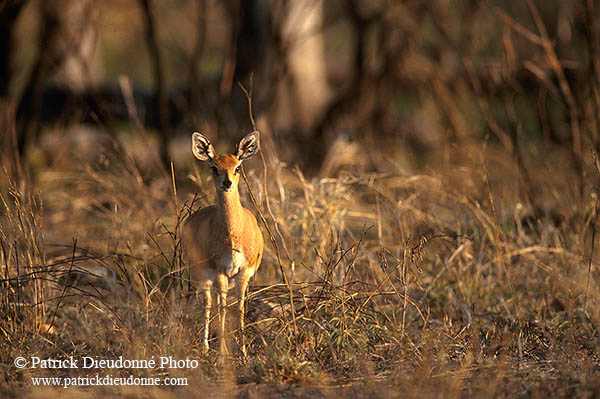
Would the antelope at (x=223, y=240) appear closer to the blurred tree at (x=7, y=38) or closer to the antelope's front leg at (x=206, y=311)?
the antelope's front leg at (x=206, y=311)

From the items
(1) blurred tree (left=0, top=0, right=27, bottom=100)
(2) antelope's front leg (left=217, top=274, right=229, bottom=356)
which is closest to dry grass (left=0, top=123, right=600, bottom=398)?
(2) antelope's front leg (left=217, top=274, right=229, bottom=356)

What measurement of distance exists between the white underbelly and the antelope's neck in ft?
0.15

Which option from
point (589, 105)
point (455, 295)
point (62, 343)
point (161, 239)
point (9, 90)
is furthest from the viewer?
point (9, 90)

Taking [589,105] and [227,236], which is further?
[589,105]

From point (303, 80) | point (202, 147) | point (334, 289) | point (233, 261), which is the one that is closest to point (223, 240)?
point (233, 261)

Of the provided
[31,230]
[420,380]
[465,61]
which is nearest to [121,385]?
[31,230]

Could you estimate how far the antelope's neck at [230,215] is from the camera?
3.79 meters

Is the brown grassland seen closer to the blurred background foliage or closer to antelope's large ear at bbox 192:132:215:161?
the blurred background foliage

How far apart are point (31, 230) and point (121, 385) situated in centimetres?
102

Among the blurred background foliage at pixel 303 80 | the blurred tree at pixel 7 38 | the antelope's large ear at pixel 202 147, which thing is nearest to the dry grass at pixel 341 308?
the antelope's large ear at pixel 202 147

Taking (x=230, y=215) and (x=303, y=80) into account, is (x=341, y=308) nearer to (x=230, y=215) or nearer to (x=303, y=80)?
(x=230, y=215)

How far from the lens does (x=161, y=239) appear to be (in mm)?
5227

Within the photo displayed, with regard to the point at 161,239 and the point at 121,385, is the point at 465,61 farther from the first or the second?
the point at 121,385

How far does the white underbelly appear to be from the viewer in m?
3.81
